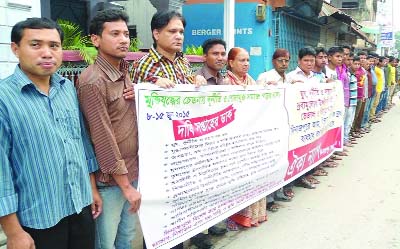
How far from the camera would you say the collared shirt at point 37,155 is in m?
1.70

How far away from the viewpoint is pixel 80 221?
6.64 feet

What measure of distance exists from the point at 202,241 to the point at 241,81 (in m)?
1.47

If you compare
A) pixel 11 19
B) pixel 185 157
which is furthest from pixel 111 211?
pixel 11 19

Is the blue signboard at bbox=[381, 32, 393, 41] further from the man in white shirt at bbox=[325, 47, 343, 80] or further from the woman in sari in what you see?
the woman in sari

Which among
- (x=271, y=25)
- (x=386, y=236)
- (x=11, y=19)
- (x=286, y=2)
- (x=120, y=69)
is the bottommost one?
(x=386, y=236)

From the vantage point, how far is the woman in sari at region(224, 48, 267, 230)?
360 centimetres

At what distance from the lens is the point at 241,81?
3672 millimetres

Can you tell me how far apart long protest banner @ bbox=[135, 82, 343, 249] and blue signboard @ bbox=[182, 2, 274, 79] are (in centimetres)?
492

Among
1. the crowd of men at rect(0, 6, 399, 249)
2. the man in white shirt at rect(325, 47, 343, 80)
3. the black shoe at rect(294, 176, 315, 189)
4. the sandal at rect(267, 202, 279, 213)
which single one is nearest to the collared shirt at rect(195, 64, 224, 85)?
the crowd of men at rect(0, 6, 399, 249)

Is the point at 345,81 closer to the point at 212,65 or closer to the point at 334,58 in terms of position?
the point at 334,58

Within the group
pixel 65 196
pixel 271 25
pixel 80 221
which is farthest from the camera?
pixel 271 25

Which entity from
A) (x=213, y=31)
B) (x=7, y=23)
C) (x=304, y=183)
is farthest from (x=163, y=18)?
(x=213, y=31)

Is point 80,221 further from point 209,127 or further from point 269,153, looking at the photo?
point 269,153

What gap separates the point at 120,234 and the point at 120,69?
104 centimetres
